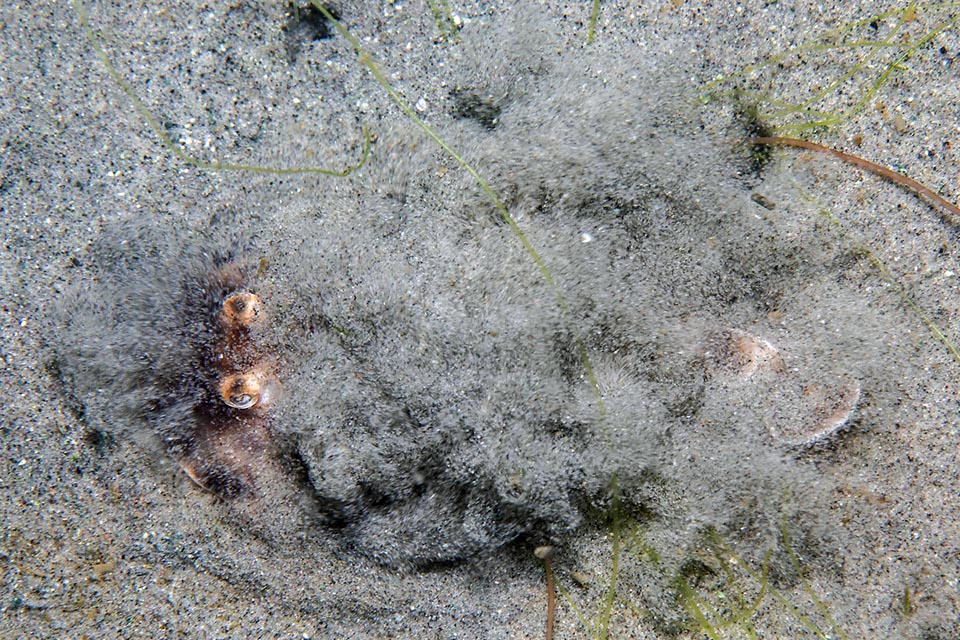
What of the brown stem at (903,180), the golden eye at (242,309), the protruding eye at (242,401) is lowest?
the protruding eye at (242,401)

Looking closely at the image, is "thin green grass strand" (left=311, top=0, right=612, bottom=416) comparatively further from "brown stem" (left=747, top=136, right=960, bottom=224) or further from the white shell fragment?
"brown stem" (left=747, top=136, right=960, bottom=224)

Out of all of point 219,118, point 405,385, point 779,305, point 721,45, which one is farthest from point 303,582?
point 721,45

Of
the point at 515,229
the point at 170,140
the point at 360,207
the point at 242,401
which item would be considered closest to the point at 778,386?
the point at 515,229

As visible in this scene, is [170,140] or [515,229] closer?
[515,229]

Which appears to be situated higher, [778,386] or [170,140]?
[778,386]

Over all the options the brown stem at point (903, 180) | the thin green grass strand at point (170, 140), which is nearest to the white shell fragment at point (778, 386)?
the brown stem at point (903, 180)

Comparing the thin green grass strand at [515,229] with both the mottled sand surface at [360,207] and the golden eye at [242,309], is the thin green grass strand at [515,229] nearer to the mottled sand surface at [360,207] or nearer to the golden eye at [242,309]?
the mottled sand surface at [360,207]

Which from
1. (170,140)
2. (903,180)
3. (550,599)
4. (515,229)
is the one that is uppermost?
(903,180)

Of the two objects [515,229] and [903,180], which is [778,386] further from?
[515,229]
